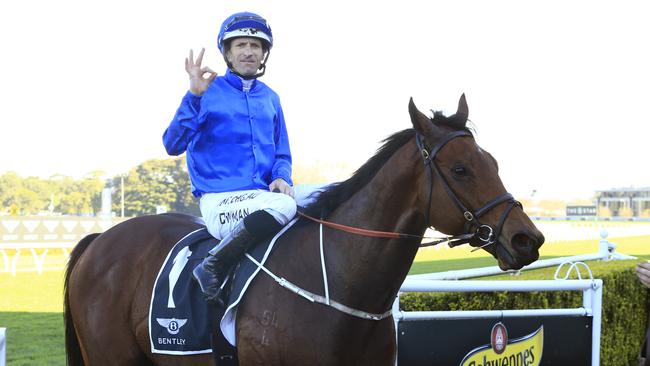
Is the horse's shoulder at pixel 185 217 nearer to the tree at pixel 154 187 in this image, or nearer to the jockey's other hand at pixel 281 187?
the jockey's other hand at pixel 281 187

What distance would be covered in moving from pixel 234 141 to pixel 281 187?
0.31 metres

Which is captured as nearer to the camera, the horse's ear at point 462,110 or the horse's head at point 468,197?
the horse's head at point 468,197

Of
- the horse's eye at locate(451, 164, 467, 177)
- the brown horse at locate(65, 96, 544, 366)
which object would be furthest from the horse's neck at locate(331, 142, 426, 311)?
the horse's eye at locate(451, 164, 467, 177)

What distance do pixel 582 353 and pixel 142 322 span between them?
312 cm

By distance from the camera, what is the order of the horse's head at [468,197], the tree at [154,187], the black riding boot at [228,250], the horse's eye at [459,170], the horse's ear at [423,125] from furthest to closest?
the tree at [154,187], the black riding boot at [228,250], the horse's ear at [423,125], the horse's eye at [459,170], the horse's head at [468,197]

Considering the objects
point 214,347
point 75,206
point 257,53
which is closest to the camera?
point 214,347

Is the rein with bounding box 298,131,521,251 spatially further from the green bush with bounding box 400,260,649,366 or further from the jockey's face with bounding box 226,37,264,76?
the green bush with bounding box 400,260,649,366

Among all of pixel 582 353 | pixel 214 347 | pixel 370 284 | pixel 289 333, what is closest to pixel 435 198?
pixel 370 284

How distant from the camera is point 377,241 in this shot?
9.02 feet

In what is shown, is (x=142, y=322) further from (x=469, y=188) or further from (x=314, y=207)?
(x=469, y=188)

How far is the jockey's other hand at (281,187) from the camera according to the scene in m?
3.19

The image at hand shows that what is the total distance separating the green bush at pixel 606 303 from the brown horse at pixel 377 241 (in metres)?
1.49

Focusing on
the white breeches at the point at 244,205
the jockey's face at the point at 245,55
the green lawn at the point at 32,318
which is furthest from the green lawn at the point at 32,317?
the jockey's face at the point at 245,55

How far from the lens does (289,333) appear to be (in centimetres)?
266
